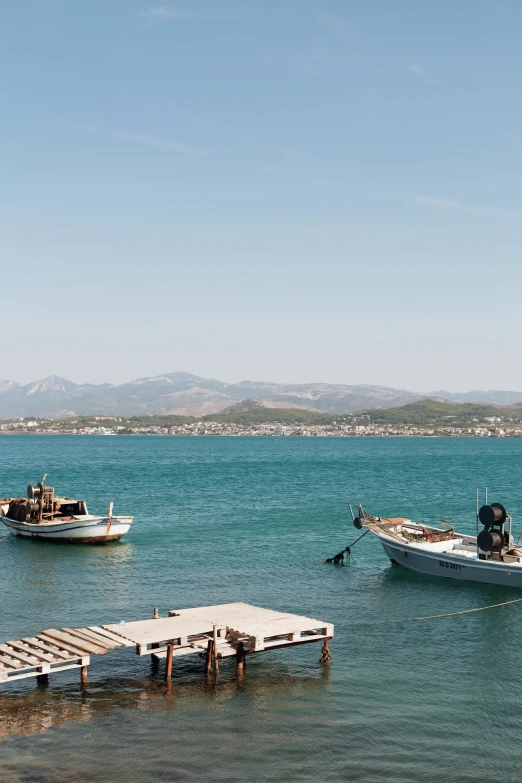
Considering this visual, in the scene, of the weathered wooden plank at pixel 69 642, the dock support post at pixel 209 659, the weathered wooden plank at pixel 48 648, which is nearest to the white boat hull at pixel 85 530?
the weathered wooden plank at pixel 69 642

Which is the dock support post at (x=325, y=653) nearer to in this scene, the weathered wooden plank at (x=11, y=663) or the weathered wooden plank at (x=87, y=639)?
the weathered wooden plank at (x=87, y=639)

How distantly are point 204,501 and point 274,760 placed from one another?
59444 millimetres

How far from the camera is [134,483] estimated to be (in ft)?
342

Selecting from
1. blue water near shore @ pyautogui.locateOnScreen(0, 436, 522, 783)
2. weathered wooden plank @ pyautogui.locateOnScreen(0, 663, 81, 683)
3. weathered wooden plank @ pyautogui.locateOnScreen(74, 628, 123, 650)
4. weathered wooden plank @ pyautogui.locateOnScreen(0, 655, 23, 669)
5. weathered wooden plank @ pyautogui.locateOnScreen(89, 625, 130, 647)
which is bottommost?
blue water near shore @ pyautogui.locateOnScreen(0, 436, 522, 783)

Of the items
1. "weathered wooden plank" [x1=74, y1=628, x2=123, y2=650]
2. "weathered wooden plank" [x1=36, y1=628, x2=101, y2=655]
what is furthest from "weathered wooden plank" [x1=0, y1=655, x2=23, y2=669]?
"weathered wooden plank" [x1=74, y1=628, x2=123, y2=650]

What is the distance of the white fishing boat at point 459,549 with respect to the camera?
122 ft

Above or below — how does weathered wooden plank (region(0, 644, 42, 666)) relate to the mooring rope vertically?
above

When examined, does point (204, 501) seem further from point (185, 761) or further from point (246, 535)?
point (185, 761)

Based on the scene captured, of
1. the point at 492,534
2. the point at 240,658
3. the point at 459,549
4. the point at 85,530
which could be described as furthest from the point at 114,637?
the point at 85,530

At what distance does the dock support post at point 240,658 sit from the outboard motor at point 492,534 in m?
16.6

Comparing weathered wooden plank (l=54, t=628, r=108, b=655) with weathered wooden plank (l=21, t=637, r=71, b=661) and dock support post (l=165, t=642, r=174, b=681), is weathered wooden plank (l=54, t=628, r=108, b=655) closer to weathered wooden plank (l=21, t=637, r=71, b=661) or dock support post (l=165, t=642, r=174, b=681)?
weathered wooden plank (l=21, t=637, r=71, b=661)

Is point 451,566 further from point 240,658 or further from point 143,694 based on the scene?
point 143,694

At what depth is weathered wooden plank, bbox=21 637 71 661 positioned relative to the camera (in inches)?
910

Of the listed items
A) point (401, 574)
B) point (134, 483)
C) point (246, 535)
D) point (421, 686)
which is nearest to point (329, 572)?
point (401, 574)
